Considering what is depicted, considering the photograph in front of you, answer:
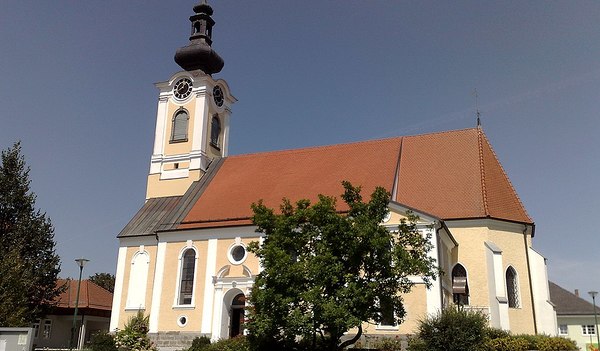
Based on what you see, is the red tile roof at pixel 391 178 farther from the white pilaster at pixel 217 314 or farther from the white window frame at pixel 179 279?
the white pilaster at pixel 217 314

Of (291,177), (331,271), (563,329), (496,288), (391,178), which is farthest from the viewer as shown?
(563,329)

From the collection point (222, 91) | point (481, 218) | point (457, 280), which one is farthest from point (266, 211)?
point (222, 91)

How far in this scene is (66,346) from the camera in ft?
123

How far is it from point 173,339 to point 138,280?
16.5 ft

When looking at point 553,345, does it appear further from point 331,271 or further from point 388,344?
point 331,271

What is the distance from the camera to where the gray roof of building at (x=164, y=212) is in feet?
96.3

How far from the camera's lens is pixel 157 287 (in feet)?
89.5

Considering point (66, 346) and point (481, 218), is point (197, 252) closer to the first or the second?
point (481, 218)

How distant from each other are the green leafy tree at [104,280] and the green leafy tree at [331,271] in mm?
51249

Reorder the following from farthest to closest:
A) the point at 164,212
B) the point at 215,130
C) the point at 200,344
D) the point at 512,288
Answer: the point at 215,130 < the point at 164,212 < the point at 512,288 < the point at 200,344

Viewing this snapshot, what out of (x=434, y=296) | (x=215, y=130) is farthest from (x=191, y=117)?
(x=434, y=296)

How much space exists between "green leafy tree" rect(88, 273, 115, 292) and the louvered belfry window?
39.8 metres

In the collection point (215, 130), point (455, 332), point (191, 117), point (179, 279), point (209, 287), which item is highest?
point (191, 117)

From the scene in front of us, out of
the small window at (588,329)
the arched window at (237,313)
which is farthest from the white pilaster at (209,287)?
the small window at (588,329)
